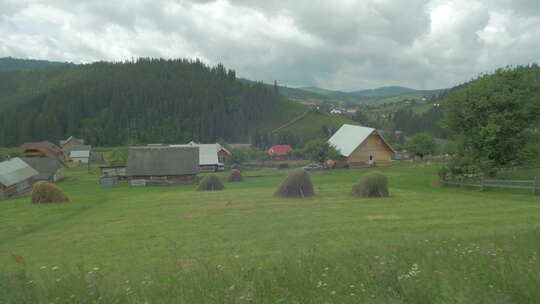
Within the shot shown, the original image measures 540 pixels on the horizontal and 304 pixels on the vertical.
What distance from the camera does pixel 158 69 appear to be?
18238cm

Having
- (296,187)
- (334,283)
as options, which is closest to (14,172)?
(296,187)

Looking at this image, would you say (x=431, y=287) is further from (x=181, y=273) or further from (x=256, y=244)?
(x=256, y=244)

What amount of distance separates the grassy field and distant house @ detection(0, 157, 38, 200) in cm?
2446

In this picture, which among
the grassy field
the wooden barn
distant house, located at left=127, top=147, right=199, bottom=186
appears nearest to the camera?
the grassy field

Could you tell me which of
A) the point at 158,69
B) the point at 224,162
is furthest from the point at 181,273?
the point at 158,69

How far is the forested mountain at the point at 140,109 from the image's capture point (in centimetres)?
13062

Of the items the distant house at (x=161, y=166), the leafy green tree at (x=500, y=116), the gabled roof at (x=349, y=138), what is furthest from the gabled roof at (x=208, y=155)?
the leafy green tree at (x=500, y=116)

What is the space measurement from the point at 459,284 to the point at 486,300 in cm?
90

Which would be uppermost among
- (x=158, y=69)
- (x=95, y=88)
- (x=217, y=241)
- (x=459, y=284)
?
(x=158, y=69)

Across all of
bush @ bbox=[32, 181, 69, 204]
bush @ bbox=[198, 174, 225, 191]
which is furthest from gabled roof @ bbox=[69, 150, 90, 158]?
bush @ bbox=[32, 181, 69, 204]

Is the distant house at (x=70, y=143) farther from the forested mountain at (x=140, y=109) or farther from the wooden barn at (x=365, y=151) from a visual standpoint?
the wooden barn at (x=365, y=151)

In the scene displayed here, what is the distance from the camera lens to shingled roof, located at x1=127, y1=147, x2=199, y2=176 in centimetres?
5419

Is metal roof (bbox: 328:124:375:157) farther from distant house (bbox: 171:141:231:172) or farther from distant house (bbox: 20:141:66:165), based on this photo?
distant house (bbox: 20:141:66:165)

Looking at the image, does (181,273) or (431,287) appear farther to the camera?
(181,273)
